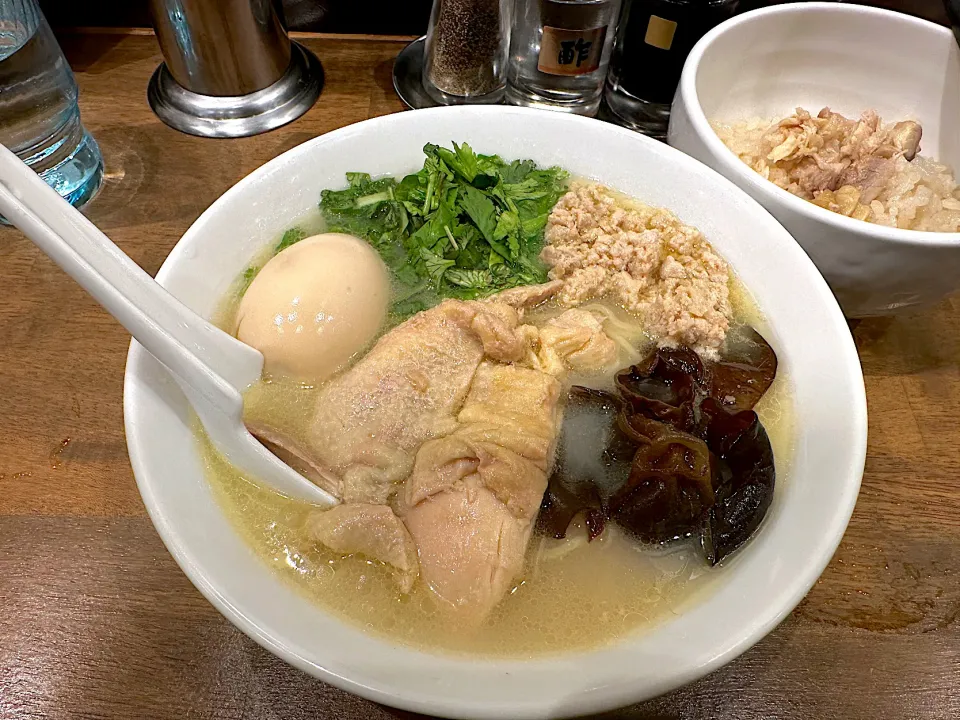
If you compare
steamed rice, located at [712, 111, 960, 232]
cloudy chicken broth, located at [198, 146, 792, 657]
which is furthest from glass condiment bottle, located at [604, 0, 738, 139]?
cloudy chicken broth, located at [198, 146, 792, 657]

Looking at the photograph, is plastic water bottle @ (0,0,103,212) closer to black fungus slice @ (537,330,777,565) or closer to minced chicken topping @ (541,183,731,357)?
minced chicken topping @ (541,183,731,357)

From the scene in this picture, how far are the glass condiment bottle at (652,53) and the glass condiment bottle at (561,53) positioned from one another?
6 centimetres

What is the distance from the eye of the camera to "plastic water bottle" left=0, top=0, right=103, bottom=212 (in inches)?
64.5

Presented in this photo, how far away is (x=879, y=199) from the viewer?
142 cm

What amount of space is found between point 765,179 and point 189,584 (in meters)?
1.45

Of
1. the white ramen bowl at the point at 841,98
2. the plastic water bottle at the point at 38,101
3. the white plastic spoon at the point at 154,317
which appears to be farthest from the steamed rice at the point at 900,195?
the plastic water bottle at the point at 38,101

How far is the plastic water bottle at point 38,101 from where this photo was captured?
1639 millimetres

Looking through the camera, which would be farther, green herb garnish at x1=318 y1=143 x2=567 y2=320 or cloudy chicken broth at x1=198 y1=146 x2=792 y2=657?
green herb garnish at x1=318 y1=143 x2=567 y2=320

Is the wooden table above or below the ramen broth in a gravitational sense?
below

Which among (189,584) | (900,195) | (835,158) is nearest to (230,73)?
(189,584)

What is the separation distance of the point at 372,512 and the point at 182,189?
125cm

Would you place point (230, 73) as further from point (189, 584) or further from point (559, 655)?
point (559, 655)

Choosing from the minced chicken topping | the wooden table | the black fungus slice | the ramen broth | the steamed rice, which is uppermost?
the steamed rice

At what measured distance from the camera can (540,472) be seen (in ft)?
3.81
